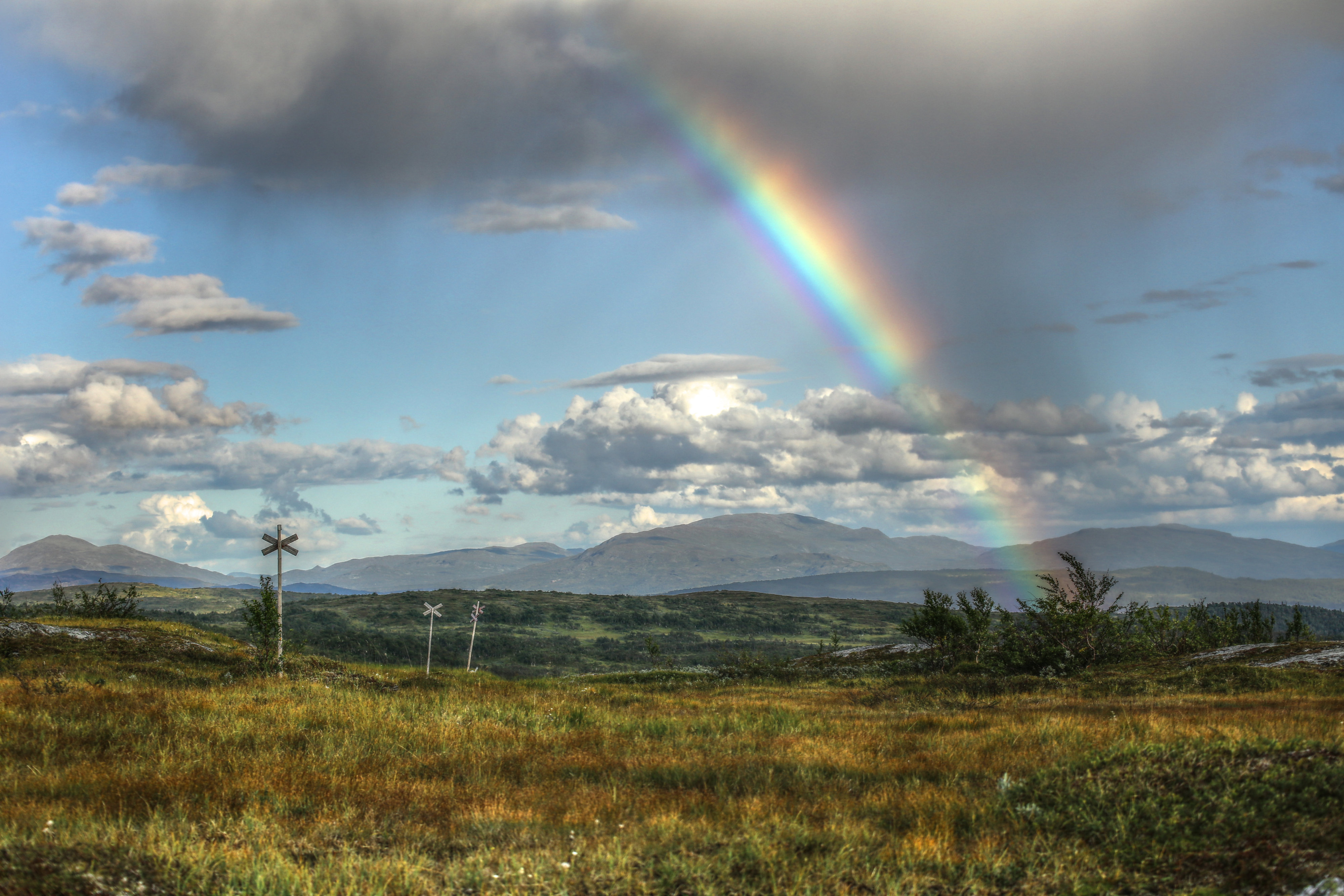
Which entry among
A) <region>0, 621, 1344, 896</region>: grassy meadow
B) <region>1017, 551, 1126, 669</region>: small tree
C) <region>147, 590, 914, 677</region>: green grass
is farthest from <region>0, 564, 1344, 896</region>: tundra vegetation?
<region>147, 590, 914, 677</region>: green grass

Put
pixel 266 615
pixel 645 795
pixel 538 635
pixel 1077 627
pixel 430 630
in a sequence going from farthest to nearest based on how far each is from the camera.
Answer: pixel 538 635
pixel 430 630
pixel 266 615
pixel 1077 627
pixel 645 795

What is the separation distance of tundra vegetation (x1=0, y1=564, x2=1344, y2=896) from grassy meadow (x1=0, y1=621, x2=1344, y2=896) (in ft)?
0.13

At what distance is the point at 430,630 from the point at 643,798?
→ 212 feet

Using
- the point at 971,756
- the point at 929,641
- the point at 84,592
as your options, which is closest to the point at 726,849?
the point at 971,756

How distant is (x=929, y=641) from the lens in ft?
152

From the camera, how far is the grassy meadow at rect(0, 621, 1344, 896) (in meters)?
6.48

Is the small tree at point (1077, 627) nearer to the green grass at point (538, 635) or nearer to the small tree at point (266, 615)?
the green grass at point (538, 635)

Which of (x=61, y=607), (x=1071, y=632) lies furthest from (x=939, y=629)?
(x=61, y=607)

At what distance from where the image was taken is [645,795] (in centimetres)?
956

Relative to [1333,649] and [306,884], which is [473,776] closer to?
[306,884]

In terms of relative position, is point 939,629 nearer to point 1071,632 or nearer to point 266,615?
point 1071,632

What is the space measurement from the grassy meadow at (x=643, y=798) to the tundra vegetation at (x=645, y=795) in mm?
38

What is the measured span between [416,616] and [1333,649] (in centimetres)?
16680

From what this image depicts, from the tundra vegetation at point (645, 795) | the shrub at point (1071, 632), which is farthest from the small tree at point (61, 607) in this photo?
the shrub at point (1071, 632)
